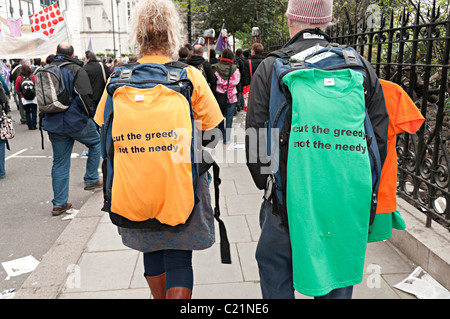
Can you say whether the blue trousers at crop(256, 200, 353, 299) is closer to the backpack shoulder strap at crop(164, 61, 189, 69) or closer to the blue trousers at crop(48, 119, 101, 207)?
the backpack shoulder strap at crop(164, 61, 189, 69)

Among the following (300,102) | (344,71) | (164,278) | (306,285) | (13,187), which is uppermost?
(344,71)

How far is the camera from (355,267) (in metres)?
1.87

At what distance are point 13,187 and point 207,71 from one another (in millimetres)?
4224

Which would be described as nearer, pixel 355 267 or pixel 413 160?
pixel 355 267

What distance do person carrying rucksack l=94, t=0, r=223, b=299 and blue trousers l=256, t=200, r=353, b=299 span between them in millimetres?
460

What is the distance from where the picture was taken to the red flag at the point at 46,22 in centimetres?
1241

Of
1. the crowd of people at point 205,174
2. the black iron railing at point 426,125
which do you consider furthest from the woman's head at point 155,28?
the black iron railing at point 426,125

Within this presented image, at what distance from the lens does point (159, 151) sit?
2164mm

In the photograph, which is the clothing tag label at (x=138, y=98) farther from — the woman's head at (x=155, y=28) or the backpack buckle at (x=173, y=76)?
the woman's head at (x=155, y=28)

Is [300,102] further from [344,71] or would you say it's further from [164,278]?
[164,278]

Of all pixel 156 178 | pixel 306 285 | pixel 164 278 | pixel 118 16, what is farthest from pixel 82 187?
pixel 118 16

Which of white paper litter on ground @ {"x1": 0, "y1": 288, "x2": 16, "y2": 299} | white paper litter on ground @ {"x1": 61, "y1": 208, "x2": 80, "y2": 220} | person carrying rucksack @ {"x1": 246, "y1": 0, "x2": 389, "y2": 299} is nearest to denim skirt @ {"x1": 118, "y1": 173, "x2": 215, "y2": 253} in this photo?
person carrying rucksack @ {"x1": 246, "y1": 0, "x2": 389, "y2": 299}

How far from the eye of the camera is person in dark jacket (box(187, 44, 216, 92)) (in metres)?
8.07

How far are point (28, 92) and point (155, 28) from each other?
34.1 feet
